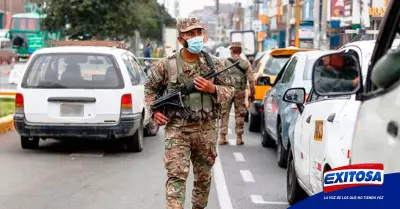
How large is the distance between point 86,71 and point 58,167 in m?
1.60

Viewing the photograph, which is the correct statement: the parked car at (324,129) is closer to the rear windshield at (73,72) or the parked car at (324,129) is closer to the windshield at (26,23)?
the rear windshield at (73,72)

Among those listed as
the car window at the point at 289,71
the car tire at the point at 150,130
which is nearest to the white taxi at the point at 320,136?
the car window at the point at 289,71

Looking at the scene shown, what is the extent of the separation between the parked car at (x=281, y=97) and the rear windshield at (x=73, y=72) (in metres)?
2.32

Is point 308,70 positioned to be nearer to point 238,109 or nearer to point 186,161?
point 238,109

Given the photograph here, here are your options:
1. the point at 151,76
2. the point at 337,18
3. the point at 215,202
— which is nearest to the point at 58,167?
the point at 215,202

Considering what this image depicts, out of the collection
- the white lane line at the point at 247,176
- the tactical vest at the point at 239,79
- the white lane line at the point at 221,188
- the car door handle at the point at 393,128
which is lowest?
the white lane line at the point at 247,176

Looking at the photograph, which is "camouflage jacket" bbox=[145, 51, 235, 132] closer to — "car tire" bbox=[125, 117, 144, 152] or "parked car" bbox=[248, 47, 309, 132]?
"car tire" bbox=[125, 117, 144, 152]

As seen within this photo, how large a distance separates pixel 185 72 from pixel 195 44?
25 cm

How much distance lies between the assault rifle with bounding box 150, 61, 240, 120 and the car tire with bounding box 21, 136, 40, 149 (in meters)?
5.58

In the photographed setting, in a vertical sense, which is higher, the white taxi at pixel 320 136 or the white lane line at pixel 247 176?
the white taxi at pixel 320 136

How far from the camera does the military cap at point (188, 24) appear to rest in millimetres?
5777

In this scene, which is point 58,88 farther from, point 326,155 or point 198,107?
point 326,155

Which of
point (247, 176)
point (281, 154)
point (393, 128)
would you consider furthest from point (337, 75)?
point (281, 154)

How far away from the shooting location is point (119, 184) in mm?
8500
